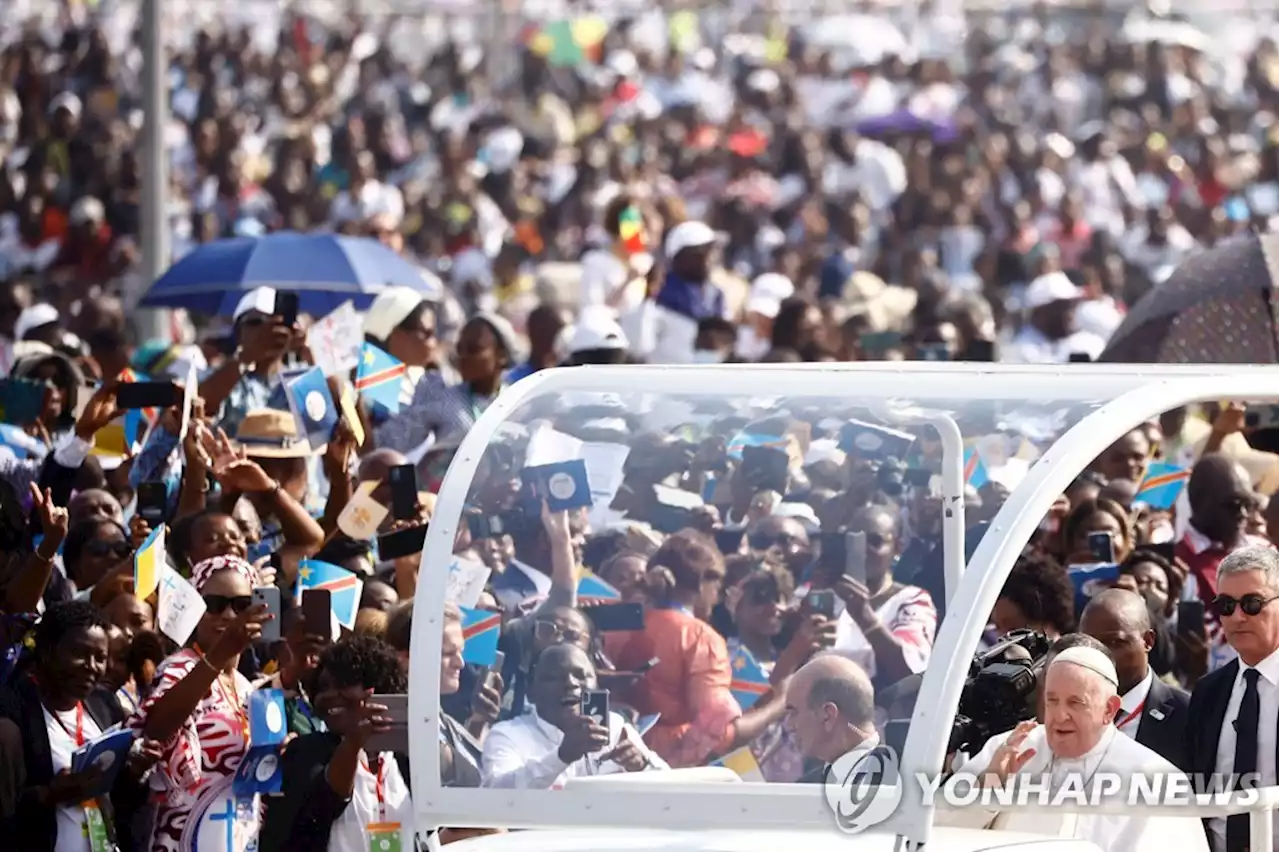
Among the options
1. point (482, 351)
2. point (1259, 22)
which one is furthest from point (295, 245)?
point (1259, 22)

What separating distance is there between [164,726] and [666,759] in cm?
187

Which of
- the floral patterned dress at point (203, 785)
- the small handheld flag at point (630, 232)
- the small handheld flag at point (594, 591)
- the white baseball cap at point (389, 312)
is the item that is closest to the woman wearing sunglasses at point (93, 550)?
the floral patterned dress at point (203, 785)

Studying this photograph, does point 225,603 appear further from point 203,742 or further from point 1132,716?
point 1132,716

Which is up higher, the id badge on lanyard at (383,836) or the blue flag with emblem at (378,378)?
the blue flag with emblem at (378,378)

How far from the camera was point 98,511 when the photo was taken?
989 centimetres

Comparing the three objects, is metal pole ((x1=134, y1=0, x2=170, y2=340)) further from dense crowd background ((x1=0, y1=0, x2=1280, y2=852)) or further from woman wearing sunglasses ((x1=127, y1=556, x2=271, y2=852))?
woman wearing sunglasses ((x1=127, y1=556, x2=271, y2=852))

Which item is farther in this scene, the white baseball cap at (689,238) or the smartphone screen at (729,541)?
the white baseball cap at (689,238)

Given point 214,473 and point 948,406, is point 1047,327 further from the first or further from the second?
point 948,406

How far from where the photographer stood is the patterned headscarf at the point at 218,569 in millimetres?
8266

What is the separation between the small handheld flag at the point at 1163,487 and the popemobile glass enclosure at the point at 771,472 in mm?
3435

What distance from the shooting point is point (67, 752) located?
798cm

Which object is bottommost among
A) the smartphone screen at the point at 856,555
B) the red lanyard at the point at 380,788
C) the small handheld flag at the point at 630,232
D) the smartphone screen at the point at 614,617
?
the red lanyard at the point at 380,788

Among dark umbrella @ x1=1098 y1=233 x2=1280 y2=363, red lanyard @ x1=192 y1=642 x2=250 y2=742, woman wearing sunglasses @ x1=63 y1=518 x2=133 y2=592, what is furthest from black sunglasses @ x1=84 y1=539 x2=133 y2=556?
dark umbrella @ x1=1098 y1=233 x2=1280 y2=363

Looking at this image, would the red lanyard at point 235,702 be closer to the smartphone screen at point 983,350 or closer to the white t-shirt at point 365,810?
the white t-shirt at point 365,810
